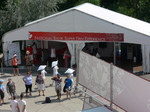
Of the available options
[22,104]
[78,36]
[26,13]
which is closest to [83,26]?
[78,36]

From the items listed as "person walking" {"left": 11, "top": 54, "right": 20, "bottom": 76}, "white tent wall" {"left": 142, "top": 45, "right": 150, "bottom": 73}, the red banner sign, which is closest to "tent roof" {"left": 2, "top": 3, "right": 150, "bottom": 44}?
the red banner sign

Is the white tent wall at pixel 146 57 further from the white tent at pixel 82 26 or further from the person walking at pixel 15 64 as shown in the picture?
the person walking at pixel 15 64

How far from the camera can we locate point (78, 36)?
1834 cm

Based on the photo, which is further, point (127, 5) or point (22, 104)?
point (127, 5)

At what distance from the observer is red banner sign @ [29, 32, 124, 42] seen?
696 inches

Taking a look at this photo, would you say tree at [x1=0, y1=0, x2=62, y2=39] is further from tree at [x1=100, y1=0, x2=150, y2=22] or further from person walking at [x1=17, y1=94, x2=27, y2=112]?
person walking at [x1=17, y1=94, x2=27, y2=112]

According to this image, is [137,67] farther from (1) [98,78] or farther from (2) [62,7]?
(2) [62,7]

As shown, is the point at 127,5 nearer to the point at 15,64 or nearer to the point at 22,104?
the point at 15,64

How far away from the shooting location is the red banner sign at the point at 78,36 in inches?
696

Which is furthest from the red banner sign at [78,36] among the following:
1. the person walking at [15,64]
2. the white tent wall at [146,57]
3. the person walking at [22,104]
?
the person walking at [22,104]

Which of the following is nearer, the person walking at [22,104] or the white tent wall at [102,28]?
the person walking at [22,104]

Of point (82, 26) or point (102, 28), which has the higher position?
point (82, 26)

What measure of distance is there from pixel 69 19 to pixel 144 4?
61.0 feet

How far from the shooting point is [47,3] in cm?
2747
